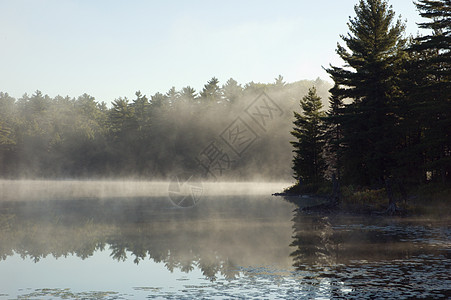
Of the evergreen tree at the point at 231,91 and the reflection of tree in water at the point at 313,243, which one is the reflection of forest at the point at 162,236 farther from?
the evergreen tree at the point at 231,91

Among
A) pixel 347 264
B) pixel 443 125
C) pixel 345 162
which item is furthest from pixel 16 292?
pixel 345 162

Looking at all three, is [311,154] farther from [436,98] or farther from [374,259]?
[374,259]

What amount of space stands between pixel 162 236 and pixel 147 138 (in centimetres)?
11591

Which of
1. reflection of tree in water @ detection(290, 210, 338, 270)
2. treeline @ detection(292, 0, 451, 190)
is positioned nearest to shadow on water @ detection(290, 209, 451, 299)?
reflection of tree in water @ detection(290, 210, 338, 270)

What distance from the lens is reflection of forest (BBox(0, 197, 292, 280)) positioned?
16.6m

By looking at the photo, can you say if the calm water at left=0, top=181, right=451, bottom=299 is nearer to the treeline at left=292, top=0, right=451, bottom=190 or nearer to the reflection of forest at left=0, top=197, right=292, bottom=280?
the reflection of forest at left=0, top=197, right=292, bottom=280

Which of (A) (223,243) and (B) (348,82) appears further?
(B) (348,82)

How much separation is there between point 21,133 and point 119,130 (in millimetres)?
29912

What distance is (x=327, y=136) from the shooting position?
201ft

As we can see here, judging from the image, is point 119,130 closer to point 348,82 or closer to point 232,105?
point 232,105

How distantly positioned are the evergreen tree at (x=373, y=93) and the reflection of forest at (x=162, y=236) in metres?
15.5

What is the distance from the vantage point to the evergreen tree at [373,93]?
4588 cm

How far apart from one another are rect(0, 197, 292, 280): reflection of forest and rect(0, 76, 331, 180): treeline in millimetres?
81920

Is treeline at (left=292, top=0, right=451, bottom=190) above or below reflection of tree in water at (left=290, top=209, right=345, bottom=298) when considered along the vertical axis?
A: above
